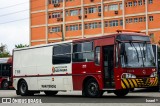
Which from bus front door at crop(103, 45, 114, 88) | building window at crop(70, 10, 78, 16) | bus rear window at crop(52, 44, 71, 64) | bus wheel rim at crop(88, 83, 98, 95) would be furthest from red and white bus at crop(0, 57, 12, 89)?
building window at crop(70, 10, 78, 16)

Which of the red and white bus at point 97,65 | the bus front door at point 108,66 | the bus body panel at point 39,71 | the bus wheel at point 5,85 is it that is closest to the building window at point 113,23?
the bus wheel at point 5,85

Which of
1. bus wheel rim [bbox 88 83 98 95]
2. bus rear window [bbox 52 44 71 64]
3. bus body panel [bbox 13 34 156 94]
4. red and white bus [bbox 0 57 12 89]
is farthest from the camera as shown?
red and white bus [bbox 0 57 12 89]

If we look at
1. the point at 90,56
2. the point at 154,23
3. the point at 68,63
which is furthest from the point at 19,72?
the point at 154,23

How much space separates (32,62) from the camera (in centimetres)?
2583

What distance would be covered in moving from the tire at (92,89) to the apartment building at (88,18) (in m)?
47.8

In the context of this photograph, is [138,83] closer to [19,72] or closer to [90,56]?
[90,56]

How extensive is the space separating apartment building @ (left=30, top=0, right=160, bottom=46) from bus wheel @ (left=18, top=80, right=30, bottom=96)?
4413cm

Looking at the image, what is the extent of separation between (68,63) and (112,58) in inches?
130

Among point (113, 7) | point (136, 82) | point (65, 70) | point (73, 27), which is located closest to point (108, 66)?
point (136, 82)

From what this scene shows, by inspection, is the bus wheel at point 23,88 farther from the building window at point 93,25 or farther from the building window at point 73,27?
the building window at point 73,27

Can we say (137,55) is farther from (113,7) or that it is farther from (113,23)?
(113,7)

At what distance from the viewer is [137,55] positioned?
66.4ft

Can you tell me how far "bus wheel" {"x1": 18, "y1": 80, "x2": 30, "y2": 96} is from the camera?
26.1m

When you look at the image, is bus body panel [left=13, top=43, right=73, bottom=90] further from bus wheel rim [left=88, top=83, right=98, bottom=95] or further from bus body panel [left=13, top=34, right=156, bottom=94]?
bus wheel rim [left=88, top=83, right=98, bottom=95]
